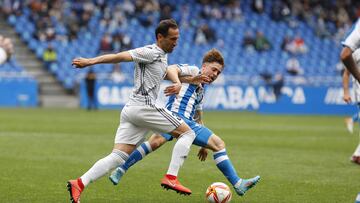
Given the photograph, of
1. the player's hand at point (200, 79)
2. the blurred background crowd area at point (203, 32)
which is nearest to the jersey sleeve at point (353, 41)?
the player's hand at point (200, 79)

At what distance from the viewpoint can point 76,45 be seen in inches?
1427

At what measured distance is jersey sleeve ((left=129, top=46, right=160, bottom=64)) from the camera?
8.43m

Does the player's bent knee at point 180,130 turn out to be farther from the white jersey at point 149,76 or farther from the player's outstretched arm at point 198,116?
the player's outstretched arm at point 198,116

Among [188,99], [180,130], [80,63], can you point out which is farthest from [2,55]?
[188,99]

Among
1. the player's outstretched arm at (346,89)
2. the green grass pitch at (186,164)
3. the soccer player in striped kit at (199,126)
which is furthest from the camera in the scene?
the player's outstretched arm at (346,89)

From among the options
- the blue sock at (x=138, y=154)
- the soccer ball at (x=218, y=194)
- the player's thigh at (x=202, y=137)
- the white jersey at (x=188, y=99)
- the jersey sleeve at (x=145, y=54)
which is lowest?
the soccer ball at (x=218, y=194)

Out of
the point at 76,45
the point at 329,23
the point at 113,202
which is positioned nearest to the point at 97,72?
the point at 76,45

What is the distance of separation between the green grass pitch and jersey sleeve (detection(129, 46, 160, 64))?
1716 mm

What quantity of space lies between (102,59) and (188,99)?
198 cm

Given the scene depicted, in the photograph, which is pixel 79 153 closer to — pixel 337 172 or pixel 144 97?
pixel 337 172

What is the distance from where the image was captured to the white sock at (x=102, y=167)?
27.8 feet

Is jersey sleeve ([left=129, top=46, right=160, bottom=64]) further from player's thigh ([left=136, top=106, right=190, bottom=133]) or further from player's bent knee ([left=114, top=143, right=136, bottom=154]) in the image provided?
player's bent knee ([left=114, top=143, right=136, bottom=154])

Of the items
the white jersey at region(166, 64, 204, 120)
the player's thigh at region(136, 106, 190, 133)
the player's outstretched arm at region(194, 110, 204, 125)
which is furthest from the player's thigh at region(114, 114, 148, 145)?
the player's outstretched arm at region(194, 110, 204, 125)

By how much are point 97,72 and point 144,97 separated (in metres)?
27.2
